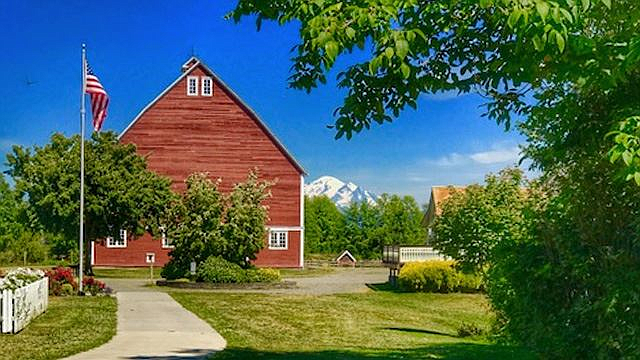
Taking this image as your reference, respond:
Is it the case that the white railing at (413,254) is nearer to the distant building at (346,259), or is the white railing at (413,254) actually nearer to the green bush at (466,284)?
the green bush at (466,284)

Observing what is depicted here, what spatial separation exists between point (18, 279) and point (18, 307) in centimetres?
306

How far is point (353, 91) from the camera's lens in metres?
8.34

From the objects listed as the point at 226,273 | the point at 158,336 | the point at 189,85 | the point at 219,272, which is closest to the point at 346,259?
the point at 189,85

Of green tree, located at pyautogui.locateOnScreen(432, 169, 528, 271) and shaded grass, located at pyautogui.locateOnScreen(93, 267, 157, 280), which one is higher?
green tree, located at pyautogui.locateOnScreen(432, 169, 528, 271)

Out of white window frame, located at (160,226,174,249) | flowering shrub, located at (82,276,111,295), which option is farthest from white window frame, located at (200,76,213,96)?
flowering shrub, located at (82,276,111,295)

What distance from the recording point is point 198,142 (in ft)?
172

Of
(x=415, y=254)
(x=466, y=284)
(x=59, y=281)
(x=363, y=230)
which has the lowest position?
(x=466, y=284)

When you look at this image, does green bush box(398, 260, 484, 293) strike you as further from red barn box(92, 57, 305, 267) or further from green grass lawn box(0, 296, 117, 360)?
red barn box(92, 57, 305, 267)

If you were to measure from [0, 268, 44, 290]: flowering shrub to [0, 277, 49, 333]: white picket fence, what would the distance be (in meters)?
0.24

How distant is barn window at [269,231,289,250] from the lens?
53.0m

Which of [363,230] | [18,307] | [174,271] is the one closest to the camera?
[18,307]

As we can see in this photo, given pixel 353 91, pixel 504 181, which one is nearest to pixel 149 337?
pixel 504 181

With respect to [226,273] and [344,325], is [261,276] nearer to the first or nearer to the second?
[226,273]

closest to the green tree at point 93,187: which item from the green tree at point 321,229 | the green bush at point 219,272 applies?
the green bush at point 219,272
